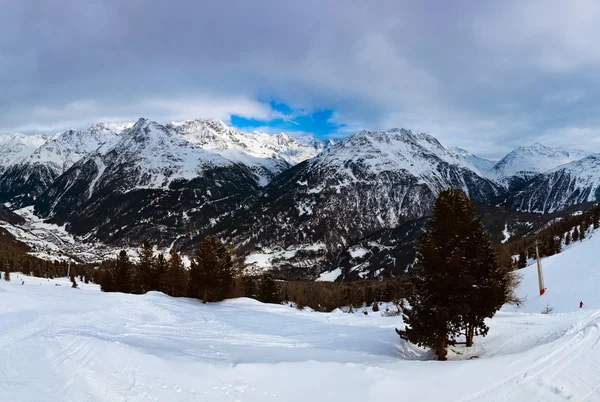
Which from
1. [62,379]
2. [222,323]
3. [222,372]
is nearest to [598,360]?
[222,372]

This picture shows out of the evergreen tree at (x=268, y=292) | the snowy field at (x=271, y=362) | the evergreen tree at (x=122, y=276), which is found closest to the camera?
the snowy field at (x=271, y=362)

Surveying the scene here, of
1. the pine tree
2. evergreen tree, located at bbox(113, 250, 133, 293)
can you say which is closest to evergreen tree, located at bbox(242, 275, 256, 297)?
evergreen tree, located at bbox(113, 250, 133, 293)

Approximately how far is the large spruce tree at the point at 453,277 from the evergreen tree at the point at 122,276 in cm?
5195

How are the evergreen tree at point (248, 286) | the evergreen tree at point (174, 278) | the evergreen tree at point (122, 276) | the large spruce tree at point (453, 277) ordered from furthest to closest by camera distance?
the evergreen tree at point (248, 286) < the evergreen tree at point (122, 276) < the evergreen tree at point (174, 278) < the large spruce tree at point (453, 277)

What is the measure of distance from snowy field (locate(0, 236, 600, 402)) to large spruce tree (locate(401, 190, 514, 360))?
1830mm

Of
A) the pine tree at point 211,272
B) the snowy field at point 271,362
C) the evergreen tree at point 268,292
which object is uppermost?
the pine tree at point 211,272

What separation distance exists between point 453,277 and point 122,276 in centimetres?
5525

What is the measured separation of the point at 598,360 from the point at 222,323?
78.7ft

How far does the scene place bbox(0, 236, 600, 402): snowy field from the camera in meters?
12.8

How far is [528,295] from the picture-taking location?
5316 cm

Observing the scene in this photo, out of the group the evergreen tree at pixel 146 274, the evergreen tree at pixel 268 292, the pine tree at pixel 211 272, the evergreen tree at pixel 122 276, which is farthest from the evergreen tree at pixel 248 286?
the pine tree at pixel 211 272

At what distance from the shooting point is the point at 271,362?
17250mm

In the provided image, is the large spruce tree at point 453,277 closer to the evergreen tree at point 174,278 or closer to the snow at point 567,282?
the snow at point 567,282

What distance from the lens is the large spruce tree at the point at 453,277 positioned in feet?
66.5
